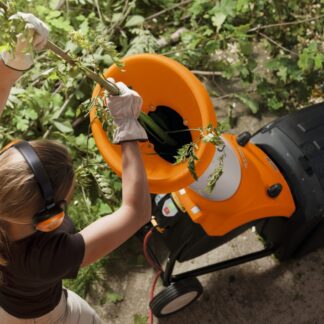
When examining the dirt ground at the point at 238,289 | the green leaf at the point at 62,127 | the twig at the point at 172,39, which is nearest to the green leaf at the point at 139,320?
the dirt ground at the point at 238,289

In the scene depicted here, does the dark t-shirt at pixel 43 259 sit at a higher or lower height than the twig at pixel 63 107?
higher

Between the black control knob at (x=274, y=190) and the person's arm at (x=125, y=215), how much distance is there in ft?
1.75

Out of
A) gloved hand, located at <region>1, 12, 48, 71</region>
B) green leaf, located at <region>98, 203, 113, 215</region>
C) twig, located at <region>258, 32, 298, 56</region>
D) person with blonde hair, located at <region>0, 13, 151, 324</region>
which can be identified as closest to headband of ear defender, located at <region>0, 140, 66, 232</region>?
person with blonde hair, located at <region>0, 13, 151, 324</region>

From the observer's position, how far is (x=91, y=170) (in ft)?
4.03

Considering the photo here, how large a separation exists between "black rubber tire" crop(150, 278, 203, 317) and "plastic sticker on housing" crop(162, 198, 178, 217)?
297mm

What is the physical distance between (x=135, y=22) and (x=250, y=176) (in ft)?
3.43

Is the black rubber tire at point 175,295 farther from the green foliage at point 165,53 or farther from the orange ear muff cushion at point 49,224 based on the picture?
the orange ear muff cushion at point 49,224

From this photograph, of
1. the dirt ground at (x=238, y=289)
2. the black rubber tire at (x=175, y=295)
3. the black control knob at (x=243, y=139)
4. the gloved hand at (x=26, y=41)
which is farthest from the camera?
the dirt ground at (x=238, y=289)

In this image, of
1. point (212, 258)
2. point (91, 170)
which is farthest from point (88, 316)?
point (212, 258)

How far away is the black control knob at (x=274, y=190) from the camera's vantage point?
1.39 m

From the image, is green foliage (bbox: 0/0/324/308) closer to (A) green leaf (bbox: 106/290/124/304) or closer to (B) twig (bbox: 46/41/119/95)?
(A) green leaf (bbox: 106/290/124/304)

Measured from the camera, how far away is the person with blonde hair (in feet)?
2.82

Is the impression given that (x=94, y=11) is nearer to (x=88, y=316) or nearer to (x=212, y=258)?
(x=212, y=258)

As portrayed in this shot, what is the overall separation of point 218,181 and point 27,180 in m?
0.63
